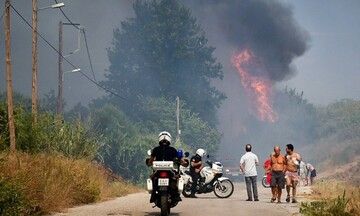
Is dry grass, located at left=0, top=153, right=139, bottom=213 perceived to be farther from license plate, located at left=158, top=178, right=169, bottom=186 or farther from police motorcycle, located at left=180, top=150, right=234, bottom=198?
police motorcycle, located at left=180, top=150, right=234, bottom=198

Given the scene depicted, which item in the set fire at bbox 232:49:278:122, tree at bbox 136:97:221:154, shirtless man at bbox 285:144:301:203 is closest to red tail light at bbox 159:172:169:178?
shirtless man at bbox 285:144:301:203

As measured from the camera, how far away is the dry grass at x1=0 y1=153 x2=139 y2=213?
16.2 metres

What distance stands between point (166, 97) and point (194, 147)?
8126 mm

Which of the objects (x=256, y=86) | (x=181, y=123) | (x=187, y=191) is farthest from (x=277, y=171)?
(x=256, y=86)

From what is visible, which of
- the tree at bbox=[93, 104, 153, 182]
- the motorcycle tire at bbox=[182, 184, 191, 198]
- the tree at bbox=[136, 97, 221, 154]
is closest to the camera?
the motorcycle tire at bbox=[182, 184, 191, 198]

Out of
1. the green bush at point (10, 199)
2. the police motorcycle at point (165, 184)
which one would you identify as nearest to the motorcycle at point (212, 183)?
the police motorcycle at point (165, 184)

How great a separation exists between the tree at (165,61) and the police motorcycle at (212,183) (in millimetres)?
56393

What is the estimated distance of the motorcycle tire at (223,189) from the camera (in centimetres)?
2728

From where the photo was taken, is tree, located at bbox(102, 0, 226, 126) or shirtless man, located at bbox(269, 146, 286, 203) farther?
tree, located at bbox(102, 0, 226, 126)

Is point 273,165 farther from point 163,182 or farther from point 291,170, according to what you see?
point 163,182

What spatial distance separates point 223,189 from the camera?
89.8ft

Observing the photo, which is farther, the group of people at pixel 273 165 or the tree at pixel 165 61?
the tree at pixel 165 61

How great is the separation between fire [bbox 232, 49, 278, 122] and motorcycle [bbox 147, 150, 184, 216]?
62.3 m

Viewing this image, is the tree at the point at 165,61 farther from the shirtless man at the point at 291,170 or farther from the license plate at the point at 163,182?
the license plate at the point at 163,182
